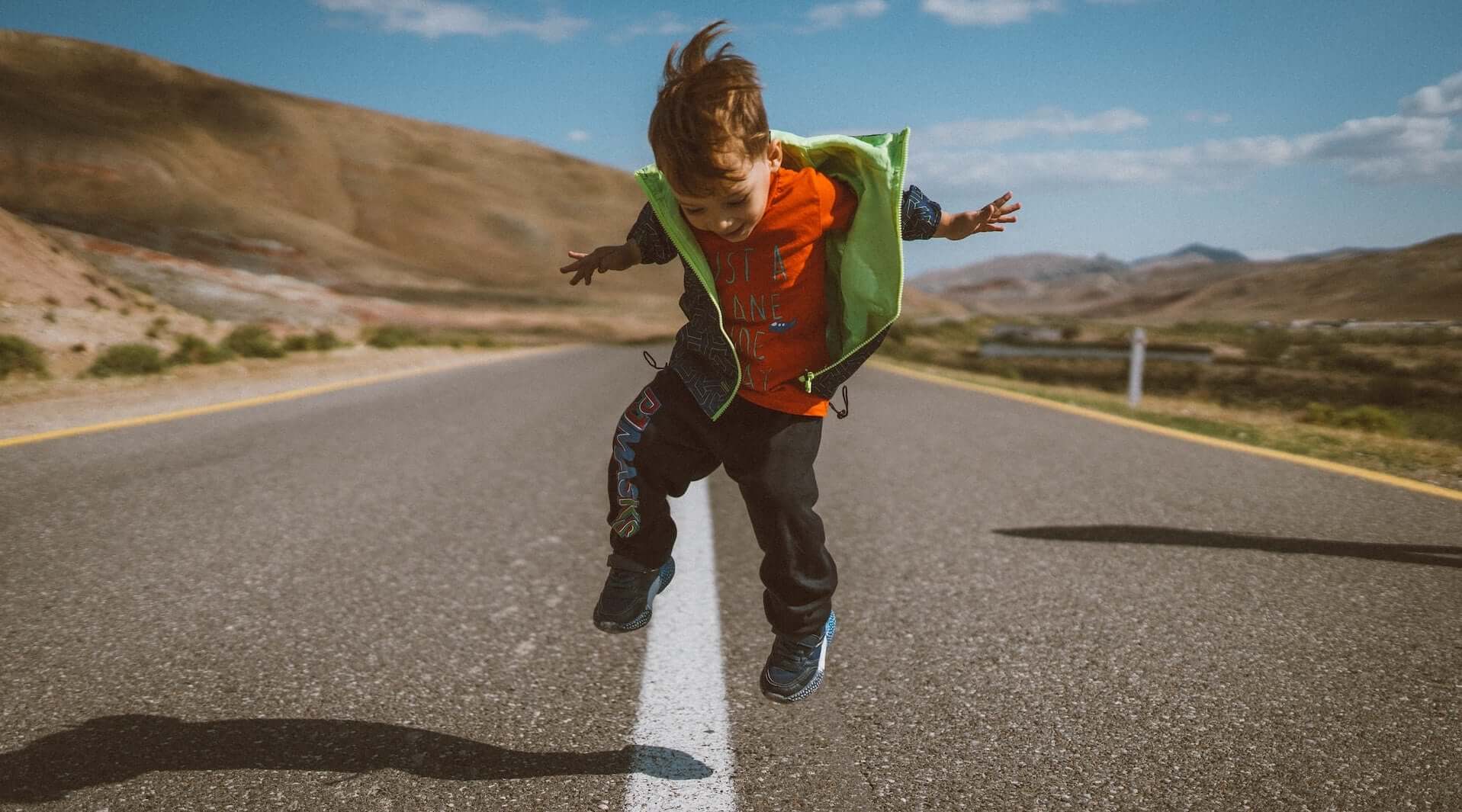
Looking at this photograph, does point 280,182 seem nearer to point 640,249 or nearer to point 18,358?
point 18,358

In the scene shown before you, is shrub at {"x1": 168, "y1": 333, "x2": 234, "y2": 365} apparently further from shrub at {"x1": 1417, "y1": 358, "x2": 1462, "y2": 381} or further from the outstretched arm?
shrub at {"x1": 1417, "y1": 358, "x2": 1462, "y2": 381}

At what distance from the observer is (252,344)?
18750 millimetres

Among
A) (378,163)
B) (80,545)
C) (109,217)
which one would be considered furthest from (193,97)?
(80,545)

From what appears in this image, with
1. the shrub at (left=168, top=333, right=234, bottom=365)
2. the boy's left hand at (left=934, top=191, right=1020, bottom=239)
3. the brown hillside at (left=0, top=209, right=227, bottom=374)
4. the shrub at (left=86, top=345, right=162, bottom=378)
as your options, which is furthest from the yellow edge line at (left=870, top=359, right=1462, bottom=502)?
the brown hillside at (left=0, top=209, right=227, bottom=374)

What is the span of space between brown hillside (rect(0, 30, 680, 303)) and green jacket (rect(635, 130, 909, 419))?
3418 inches

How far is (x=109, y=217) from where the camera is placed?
8125 centimetres

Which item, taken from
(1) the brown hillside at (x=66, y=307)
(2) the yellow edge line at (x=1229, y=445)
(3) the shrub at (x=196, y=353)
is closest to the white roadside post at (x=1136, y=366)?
(2) the yellow edge line at (x=1229, y=445)

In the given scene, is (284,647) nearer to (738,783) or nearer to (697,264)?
(738,783)

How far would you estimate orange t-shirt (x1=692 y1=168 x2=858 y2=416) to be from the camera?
2170mm

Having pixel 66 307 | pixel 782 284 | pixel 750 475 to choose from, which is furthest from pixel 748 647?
pixel 66 307

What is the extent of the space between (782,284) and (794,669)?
900mm

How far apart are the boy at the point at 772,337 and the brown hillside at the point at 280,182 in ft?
285

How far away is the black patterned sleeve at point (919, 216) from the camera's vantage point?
90.7 inches

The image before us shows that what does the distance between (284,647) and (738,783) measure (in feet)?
5.22
